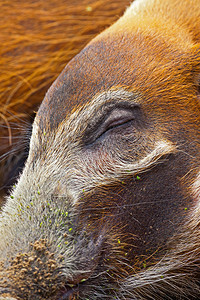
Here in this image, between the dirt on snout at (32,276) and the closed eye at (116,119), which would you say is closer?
the dirt on snout at (32,276)

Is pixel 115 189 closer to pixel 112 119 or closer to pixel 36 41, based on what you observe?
pixel 112 119

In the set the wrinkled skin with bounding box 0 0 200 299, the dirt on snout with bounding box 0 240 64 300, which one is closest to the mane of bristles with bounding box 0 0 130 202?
the wrinkled skin with bounding box 0 0 200 299

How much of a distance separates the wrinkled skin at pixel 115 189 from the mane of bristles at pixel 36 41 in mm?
905

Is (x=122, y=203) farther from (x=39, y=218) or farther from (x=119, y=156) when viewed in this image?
(x=39, y=218)

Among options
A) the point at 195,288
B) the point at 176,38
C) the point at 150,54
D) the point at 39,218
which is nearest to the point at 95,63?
the point at 150,54

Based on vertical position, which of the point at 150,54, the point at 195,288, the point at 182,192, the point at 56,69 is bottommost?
the point at 195,288

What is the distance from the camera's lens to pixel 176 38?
212 cm

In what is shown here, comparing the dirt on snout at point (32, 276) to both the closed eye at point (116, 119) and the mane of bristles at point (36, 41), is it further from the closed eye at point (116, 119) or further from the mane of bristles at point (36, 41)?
the mane of bristles at point (36, 41)

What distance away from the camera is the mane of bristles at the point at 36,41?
290 cm

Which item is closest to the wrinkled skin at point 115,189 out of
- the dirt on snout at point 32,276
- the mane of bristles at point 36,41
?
the dirt on snout at point 32,276

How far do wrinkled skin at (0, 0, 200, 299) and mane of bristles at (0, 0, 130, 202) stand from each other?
90cm

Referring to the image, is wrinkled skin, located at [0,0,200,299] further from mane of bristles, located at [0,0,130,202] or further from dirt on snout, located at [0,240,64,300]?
mane of bristles, located at [0,0,130,202]

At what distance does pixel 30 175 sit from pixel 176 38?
37.2 inches

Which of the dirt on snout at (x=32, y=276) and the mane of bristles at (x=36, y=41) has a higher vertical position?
the mane of bristles at (x=36, y=41)
